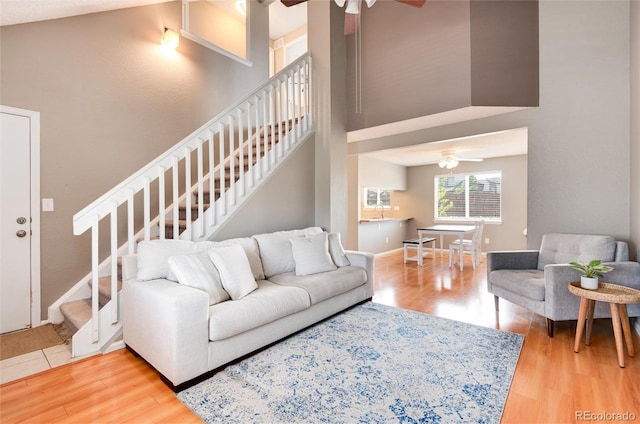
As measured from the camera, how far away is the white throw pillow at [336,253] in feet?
11.5

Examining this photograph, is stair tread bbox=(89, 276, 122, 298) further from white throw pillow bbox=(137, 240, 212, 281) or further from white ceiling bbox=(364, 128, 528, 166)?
white ceiling bbox=(364, 128, 528, 166)

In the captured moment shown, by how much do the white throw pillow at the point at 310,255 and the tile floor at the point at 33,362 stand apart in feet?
6.29

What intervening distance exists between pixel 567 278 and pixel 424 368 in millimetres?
1513

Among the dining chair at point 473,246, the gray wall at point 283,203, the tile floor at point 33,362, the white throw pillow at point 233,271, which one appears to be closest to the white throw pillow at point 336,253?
the gray wall at point 283,203

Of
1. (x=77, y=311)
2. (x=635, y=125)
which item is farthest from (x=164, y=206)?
(x=635, y=125)

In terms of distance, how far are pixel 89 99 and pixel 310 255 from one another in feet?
9.30

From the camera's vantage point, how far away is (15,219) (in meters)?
2.76

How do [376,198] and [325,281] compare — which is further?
[376,198]

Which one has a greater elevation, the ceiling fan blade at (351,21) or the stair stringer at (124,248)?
the ceiling fan blade at (351,21)

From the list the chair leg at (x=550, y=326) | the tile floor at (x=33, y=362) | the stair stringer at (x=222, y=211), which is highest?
the stair stringer at (x=222, y=211)

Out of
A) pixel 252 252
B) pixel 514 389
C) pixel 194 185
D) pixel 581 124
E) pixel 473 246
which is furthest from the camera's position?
pixel 473 246

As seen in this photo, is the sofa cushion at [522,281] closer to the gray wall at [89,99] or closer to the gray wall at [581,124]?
the gray wall at [581,124]

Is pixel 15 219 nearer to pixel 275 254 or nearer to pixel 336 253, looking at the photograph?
pixel 275 254

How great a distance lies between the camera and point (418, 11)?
12.5ft
